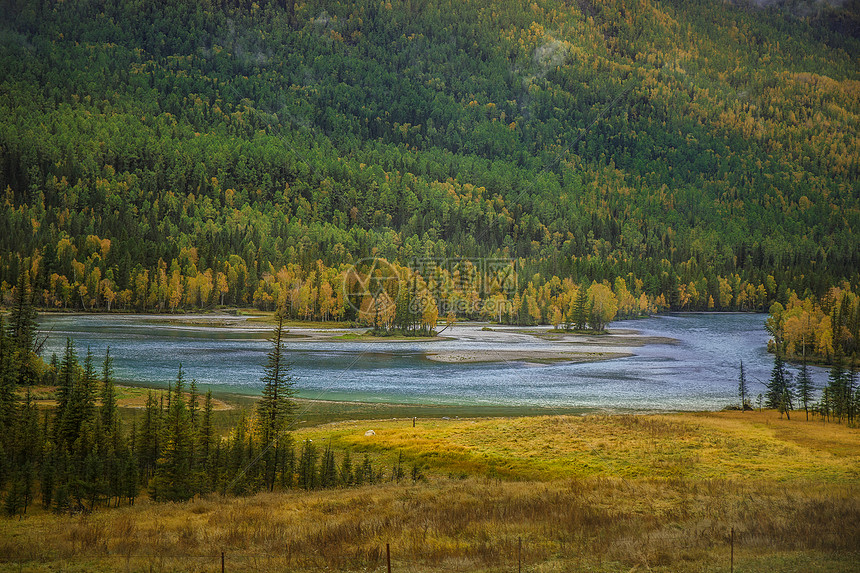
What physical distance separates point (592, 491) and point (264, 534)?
1515 cm

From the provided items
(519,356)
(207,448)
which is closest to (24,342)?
(207,448)

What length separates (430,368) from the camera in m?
89.2

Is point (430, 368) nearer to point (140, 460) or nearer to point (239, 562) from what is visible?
point (140, 460)

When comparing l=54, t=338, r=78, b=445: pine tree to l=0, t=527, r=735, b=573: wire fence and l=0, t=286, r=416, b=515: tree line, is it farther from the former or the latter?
l=0, t=527, r=735, b=573: wire fence

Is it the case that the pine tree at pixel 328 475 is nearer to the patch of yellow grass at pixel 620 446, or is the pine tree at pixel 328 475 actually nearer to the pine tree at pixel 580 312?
the patch of yellow grass at pixel 620 446

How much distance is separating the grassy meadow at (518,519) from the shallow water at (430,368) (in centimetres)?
2323

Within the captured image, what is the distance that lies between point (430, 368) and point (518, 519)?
211 ft

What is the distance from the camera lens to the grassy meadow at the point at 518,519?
62.9ft

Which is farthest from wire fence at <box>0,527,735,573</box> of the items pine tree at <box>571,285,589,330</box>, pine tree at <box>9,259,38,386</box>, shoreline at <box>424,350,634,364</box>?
pine tree at <box>571,285,589,330</box>

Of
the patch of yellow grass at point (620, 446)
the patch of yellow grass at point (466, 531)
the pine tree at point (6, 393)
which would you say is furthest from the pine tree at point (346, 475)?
the pine tree at point (6, 393)

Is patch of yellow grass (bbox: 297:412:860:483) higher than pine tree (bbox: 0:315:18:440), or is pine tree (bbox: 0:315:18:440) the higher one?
pine tree (bbox: 0:315:18:440)

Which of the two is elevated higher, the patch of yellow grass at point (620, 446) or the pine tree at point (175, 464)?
the pine tree at point (175, 464)

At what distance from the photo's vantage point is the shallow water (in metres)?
68.4

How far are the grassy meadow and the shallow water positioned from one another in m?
23.2
